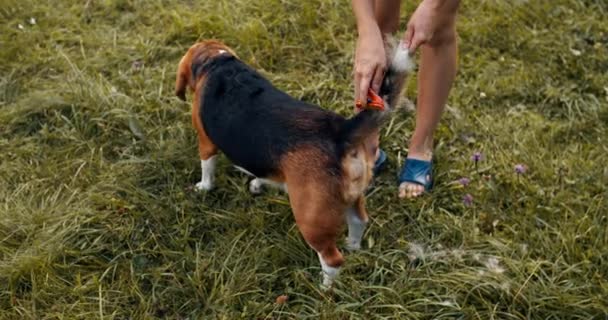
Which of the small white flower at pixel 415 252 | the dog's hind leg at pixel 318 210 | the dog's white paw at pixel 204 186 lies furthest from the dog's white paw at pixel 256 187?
the small white flower at pixel 415 252

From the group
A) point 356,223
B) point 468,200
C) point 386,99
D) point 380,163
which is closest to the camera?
point 386,99

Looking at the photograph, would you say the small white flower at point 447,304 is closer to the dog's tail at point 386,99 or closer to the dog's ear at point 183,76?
the dog's tail at point 386,99

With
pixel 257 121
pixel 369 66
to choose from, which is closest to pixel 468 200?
pixel 369 66

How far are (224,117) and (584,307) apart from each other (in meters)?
1.83

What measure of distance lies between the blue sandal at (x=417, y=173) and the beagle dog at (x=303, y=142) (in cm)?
53

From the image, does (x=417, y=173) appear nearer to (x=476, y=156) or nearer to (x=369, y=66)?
(x=476, y=156)

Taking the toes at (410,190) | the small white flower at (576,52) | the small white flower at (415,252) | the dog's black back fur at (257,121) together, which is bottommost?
the small white flower at (415,252)

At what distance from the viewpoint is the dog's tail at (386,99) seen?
2418 millimetres

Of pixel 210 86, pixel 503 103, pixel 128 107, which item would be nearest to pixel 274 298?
pixel 210 86

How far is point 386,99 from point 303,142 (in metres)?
0.40

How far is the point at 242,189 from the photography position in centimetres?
340

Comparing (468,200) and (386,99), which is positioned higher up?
(386,99)

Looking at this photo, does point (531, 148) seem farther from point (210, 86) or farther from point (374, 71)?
point (210, 86)

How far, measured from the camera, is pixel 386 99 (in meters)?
2.49
